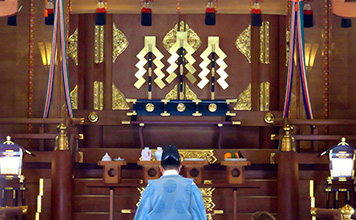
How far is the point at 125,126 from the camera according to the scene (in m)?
10.2

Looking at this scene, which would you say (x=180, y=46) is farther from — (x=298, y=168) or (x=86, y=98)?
(x=298, y=168)

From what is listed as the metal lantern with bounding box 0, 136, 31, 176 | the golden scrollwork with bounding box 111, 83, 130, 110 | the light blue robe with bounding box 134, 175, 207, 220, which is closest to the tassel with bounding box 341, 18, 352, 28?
the golden scrollwork with bounding box 111, 83, 130, 110

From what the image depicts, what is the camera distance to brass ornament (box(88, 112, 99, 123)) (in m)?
9.96

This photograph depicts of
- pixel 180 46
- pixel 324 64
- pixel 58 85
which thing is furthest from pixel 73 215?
pixel 324 64

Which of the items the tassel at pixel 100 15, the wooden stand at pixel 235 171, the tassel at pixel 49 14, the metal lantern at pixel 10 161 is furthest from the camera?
the tassel at pixel 100 15

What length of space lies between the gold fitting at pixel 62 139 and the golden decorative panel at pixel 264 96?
3.07 metres

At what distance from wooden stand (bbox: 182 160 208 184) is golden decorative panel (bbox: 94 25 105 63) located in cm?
257

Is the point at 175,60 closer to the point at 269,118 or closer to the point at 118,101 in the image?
the point at 118,101

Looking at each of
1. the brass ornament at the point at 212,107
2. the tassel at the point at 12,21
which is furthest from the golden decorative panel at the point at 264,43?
the tassel at the point at 12,21

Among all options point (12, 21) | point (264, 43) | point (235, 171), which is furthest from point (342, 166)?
point (12, 21)

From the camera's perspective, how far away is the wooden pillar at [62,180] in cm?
823

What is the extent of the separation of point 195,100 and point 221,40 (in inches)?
42.3

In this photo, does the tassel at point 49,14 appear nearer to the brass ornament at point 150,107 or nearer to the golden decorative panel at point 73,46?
the golden decorative panel at point 73,46

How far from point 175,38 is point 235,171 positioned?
8.80 ft
